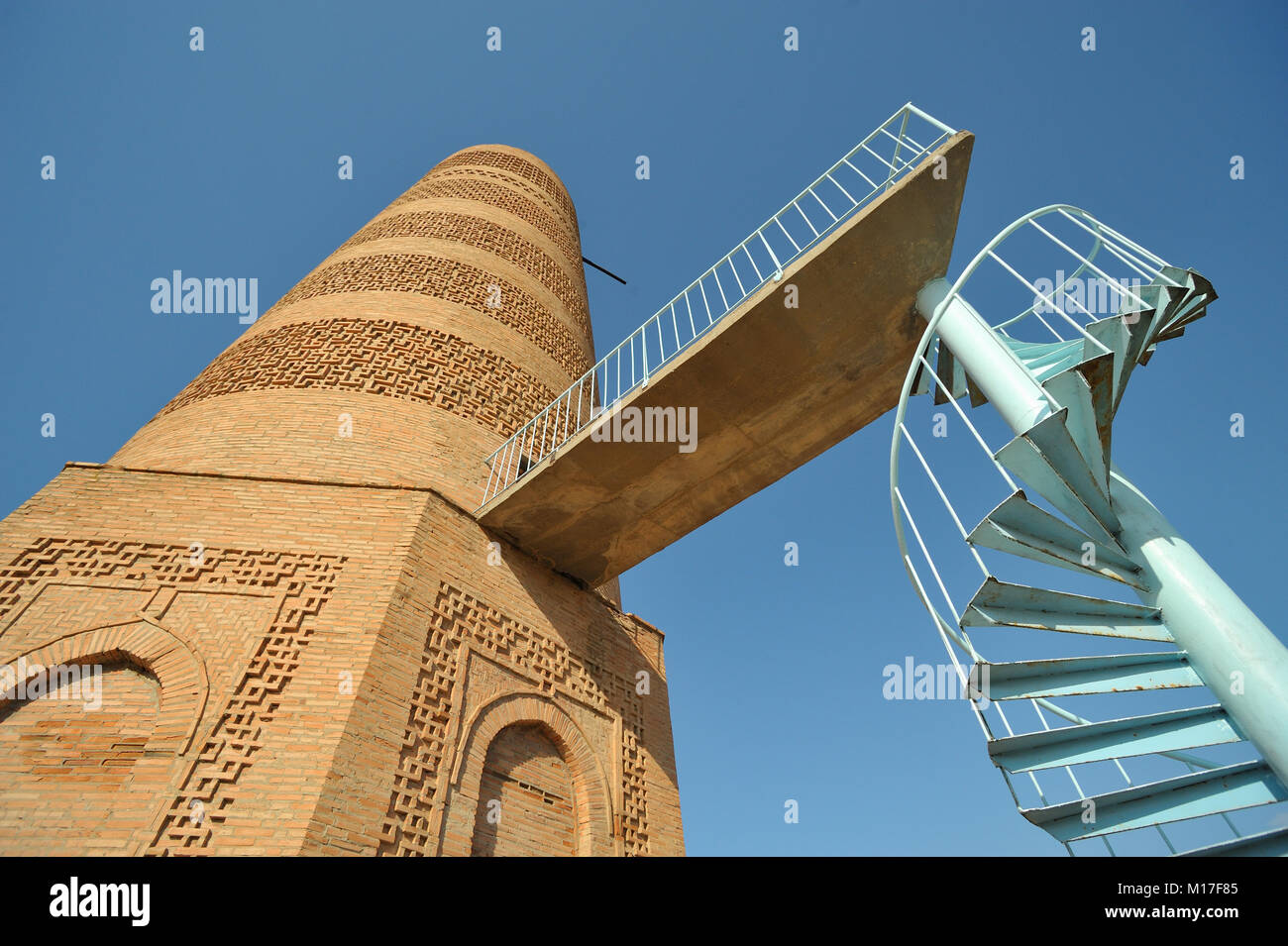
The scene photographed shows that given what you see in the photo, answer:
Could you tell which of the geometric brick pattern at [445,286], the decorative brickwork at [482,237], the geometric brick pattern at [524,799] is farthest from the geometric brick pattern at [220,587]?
the decorative brickwork at [482,237]

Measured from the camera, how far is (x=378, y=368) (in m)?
6.58

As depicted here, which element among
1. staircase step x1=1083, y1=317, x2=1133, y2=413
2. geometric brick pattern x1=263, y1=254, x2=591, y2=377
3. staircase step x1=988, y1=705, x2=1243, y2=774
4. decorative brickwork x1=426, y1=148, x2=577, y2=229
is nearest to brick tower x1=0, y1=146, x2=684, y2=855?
geometric brick pattern x1=263, y1=254, x2=591, y2=377

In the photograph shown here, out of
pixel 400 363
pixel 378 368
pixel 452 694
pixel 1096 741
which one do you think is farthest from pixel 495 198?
pixel 1096 741

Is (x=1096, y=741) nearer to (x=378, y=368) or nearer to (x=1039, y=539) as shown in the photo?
(x=1039, y=539)

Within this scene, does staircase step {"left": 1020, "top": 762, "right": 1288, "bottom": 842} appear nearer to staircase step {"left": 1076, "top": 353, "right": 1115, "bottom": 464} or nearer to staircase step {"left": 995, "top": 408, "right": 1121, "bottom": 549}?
staircase step {"left": 995, "top": 408, "right": 1121, "bottom": 549}

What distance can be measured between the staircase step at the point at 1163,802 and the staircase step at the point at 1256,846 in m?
0.13

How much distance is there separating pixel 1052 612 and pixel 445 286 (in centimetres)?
695

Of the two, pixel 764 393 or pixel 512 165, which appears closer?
pixel 764 393

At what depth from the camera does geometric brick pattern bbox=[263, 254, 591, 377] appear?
785cm

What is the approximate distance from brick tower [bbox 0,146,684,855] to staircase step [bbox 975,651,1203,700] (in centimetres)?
313

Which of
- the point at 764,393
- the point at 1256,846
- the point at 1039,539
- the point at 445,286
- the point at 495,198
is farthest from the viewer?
the point at 495,198

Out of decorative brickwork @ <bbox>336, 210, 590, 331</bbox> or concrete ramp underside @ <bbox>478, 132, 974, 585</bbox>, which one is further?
decorative brickwork @ <bbox>336, 210, 590, 331</bbox>

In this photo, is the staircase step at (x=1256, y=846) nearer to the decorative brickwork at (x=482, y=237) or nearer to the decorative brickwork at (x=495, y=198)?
the decorative brickwork at (x=482, y=237)
